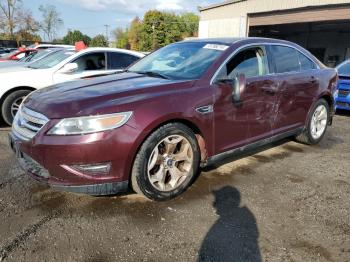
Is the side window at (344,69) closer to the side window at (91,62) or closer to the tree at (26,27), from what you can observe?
the side window at (91,62)

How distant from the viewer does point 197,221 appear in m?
3.11

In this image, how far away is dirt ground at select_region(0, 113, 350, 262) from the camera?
8.72 ft

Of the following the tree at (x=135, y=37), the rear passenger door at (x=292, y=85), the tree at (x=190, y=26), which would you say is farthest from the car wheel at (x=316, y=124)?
the tree at (x=135, y=37)

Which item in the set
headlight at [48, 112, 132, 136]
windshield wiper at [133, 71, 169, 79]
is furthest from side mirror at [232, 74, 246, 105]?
headlight at [48, 112, 132, 136]

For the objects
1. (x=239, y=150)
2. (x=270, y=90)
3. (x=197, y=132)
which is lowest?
(x=239, y=150)

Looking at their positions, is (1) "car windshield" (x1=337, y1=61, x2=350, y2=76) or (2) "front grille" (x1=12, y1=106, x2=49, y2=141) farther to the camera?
(1) "car windshield" (x1=337, y1=61, x2=350, y2=76)

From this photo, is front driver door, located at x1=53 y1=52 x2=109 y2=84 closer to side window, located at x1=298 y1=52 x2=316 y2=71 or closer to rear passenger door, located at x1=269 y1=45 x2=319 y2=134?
rear passenger door, located at x1=269 y1=45 x2=319 y2=134

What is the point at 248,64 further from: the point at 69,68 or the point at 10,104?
the point at 10,104

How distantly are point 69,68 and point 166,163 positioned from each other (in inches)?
156

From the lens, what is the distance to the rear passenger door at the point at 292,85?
177 inches

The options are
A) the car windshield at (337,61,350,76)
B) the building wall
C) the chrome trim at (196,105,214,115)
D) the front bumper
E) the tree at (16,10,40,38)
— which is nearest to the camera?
the front bumper

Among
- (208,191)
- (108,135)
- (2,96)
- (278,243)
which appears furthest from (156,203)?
(2,96)

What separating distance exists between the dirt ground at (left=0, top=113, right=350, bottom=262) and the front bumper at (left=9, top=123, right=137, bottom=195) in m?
0.34

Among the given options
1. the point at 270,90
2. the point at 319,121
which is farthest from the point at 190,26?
the point at 270,90
